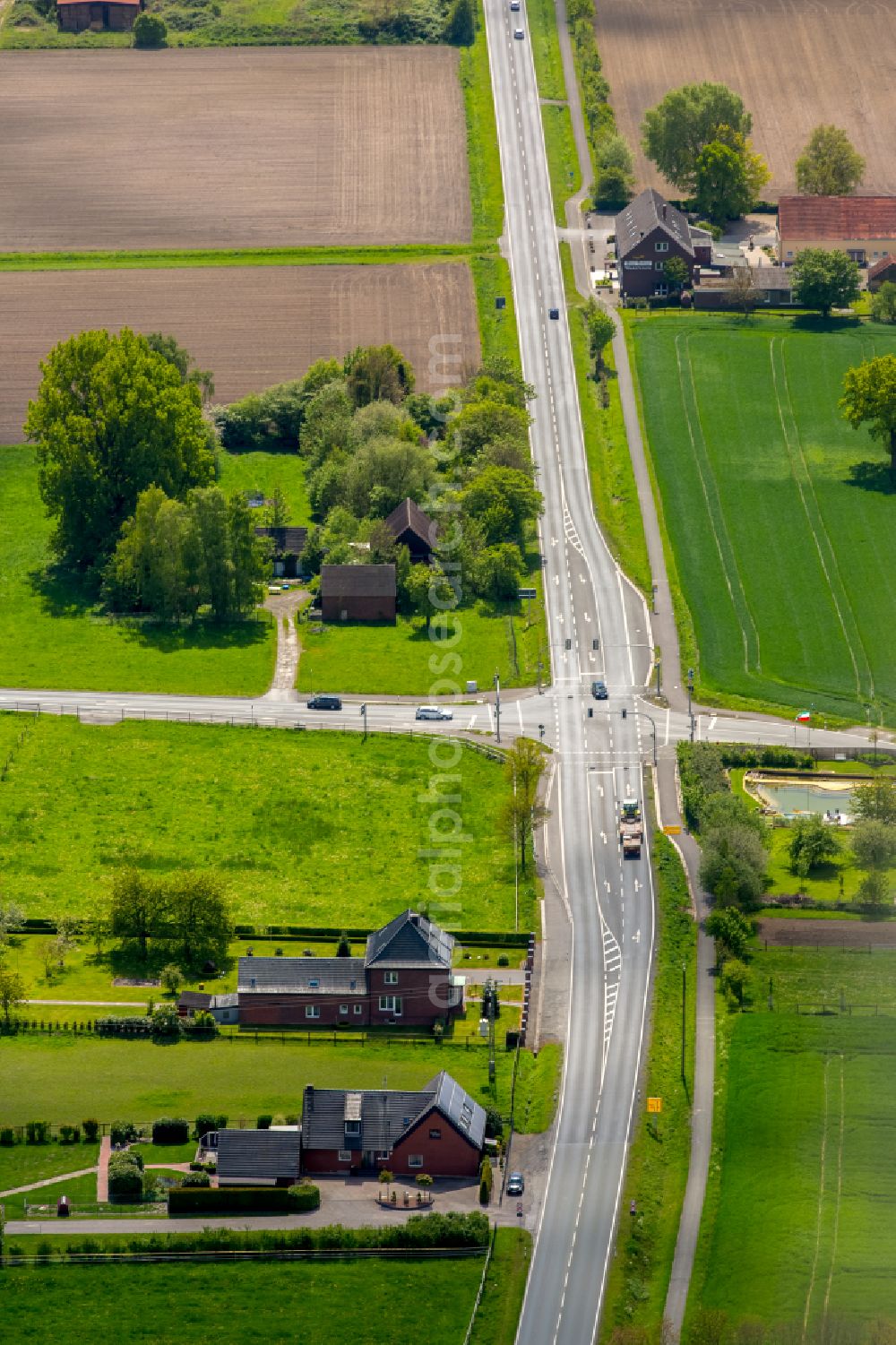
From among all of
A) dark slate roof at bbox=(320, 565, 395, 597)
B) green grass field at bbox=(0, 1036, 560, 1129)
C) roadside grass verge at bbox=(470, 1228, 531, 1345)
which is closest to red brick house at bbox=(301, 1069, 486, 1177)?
green grass field at bbox=(0, 1036, 560, 1129)

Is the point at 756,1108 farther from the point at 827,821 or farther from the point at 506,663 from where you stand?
the point at 506,663

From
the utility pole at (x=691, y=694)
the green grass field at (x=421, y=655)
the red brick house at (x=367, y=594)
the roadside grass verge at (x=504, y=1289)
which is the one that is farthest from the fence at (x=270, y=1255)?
the red brick house at (x=367, y=594)

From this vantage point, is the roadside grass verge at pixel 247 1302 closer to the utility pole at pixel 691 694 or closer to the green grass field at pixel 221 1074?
the green grass field at pixel 221 1074

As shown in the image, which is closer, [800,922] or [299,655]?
[800,922]

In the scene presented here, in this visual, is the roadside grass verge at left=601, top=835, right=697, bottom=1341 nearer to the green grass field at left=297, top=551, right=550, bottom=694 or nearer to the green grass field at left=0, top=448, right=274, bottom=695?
the green grass field at left=297, top=551, right=550, bottom=694

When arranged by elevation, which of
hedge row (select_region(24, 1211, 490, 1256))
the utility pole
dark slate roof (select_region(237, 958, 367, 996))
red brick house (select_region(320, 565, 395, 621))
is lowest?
hedge row (select_region(24, 1211, 490, 1256))

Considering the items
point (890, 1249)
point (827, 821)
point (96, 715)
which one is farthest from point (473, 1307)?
point (96, 715)
